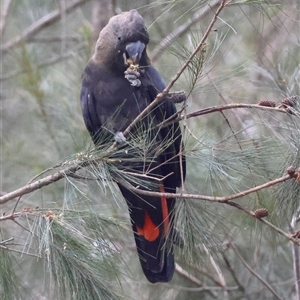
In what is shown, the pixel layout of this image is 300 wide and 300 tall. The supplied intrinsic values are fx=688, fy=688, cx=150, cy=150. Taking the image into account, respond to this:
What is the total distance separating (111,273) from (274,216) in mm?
504

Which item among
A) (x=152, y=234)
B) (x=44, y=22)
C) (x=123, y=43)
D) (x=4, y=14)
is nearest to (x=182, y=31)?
(x=123, y=43)

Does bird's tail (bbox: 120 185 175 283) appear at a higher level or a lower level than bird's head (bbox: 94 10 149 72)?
lower

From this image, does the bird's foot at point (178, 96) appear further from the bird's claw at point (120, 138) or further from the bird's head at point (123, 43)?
the bird's head at point (123, 43)

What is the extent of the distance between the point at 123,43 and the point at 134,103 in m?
0.21

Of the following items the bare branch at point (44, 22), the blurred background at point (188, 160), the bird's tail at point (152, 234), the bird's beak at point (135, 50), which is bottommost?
the bird's tail at point (152, 234)

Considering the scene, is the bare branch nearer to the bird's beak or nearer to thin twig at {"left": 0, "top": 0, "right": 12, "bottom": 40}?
thin twig at {"left": 0, "top": 0, "right": 12, "bottom": 40}

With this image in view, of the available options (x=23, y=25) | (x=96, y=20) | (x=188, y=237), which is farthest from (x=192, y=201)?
(x=23, y=25)

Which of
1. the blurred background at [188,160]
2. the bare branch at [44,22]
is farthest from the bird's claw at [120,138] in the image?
the bare branch at [44,22]

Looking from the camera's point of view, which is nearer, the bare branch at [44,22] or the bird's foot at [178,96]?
the bird's foot at [178,96]

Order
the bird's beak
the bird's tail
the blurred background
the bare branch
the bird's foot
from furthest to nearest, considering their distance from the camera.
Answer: the bare branch → the bird's tail → the bird's beak → the bird's foot → the blurred background

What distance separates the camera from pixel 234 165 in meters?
1.82

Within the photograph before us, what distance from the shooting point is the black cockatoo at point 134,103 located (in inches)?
92.7

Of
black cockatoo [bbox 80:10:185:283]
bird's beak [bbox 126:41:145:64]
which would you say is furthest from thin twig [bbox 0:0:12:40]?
bird's beak [bbox 126:41:145:64]

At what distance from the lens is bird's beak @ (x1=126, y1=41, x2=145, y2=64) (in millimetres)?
2340
